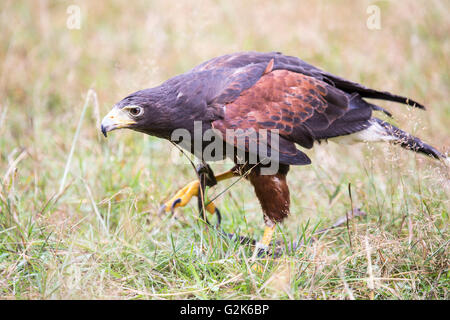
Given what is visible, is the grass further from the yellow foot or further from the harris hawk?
the harris hawk

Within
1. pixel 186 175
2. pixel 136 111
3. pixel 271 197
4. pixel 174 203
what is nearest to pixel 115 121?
pixel 136 111

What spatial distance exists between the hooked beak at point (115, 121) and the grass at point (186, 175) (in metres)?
0.70

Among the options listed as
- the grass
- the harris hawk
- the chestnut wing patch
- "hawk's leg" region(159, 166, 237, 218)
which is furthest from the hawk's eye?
"hawk's leg" region(159, 166, 237, 218)

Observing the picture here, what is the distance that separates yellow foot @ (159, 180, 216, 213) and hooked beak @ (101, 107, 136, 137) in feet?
3.38

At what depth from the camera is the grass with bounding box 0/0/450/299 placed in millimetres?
3477

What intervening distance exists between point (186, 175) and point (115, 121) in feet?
6.49

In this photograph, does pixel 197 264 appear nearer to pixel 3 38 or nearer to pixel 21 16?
pixel 3 38

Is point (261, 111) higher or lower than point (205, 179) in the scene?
higher

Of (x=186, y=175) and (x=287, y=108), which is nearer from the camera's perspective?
(x=287, y=108)

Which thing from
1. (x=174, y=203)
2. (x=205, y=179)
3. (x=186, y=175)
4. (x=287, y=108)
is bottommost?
(x=186, y=175)

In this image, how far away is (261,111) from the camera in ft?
12.7

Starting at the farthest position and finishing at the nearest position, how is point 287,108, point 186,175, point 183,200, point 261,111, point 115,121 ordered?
point 186,175 → point 183,200 → point 287,108 → point 261,111 → point 115,121

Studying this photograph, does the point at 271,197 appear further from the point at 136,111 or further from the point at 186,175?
the point at 186,175
